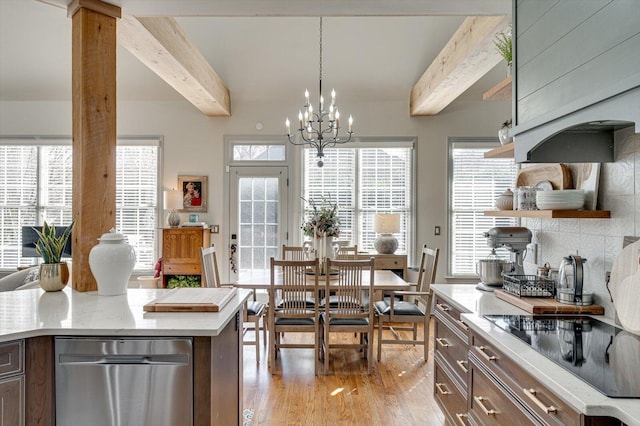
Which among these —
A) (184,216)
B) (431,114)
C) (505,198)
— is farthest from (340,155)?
(505,198)

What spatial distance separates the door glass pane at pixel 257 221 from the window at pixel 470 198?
7.93ft

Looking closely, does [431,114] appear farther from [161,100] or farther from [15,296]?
[15,296]

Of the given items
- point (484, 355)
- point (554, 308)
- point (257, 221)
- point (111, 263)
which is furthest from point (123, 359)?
point (257, 221)

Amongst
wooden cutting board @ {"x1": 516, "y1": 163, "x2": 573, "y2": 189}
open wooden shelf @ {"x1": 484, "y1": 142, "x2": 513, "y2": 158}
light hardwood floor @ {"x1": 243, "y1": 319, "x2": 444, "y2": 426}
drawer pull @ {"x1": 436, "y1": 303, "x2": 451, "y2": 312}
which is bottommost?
light hardwood floor @ {"x1": 243, "y1": 319, "x2": 444, "y2": 426}

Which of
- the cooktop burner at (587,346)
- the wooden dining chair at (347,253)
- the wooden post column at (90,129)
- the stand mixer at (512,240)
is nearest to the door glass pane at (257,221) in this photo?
the wooden dining chair at (347,253)

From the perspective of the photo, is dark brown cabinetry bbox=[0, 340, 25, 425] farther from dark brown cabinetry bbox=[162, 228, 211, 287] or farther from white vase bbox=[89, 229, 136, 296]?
dark brown cabinetry bbox=[162, 228, 211, 287]

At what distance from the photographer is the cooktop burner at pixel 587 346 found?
46.5 inches

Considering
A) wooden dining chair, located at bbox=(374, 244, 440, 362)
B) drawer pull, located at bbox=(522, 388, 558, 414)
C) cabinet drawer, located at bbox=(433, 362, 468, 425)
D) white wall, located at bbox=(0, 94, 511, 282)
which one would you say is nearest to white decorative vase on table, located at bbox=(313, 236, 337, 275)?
wooden dining chair, located at bbox=(374, 244, 440, 362)

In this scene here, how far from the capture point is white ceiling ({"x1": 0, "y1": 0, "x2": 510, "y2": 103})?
4.35 meters

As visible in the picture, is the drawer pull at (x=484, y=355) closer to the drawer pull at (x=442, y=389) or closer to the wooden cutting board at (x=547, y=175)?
the drawer pull at (x=442, y=389)

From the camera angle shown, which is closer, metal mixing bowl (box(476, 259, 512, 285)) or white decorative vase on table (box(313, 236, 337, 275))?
metal mixing bowl (box(476, 259, 512, 285))

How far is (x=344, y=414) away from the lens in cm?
281

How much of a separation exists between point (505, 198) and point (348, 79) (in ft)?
10.1

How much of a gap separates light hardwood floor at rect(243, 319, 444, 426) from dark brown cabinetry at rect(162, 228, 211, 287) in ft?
5.03
